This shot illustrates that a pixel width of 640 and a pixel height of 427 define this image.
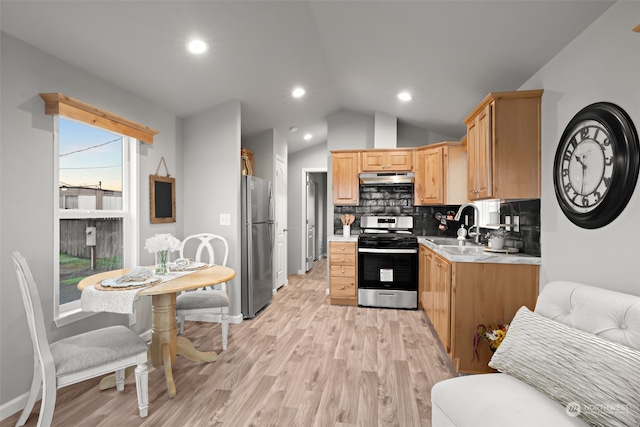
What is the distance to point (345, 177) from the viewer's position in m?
4.62

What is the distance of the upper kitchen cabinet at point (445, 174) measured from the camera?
410 cm

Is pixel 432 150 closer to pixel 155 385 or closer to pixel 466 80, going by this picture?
pixel 466 80

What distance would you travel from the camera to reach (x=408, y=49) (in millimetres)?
2764

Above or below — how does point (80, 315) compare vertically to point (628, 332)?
below

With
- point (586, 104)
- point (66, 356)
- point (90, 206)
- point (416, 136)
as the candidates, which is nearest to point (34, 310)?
point (66, 356)

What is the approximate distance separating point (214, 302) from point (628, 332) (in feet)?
8.84

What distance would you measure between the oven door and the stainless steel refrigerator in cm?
126

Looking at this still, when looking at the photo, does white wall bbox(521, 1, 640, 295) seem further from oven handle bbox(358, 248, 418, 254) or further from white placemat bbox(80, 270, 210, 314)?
white placemat bbox(80, 270, 210, 314)

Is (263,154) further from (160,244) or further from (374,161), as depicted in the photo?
(160,244)

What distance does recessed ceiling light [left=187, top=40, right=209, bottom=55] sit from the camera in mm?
2521

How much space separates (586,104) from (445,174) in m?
2.24

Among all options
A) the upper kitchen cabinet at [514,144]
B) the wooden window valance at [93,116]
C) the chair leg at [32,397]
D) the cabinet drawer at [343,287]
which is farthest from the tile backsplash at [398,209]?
the chair leg at [32,397]

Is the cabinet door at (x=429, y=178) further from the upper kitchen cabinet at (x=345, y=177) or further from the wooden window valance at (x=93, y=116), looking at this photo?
the wooden window valance at (x=93, y=116)

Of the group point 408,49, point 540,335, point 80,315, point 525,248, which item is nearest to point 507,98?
point 408,49
